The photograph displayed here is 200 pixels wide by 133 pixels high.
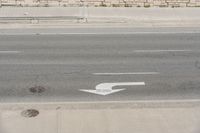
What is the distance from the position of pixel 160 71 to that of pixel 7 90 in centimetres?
576

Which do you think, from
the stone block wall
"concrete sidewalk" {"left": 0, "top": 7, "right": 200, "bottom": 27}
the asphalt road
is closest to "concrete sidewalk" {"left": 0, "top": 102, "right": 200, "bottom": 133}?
the asphalt road

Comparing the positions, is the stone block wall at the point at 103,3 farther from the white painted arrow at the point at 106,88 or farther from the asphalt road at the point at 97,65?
the white painted arrow at the point at 106,88

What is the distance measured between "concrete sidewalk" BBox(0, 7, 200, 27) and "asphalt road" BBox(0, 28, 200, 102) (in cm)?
268

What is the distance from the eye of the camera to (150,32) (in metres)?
23.8

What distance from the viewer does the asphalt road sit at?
51.8 ft

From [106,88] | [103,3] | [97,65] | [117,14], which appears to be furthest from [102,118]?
[103,3]

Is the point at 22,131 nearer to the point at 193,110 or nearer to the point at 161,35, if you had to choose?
the point at 193,110

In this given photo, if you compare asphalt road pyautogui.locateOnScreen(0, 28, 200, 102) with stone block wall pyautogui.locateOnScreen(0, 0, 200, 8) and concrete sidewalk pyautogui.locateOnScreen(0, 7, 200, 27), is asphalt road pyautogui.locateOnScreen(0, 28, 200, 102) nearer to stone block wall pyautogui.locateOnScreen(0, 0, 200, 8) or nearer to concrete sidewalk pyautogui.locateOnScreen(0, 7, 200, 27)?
concrete sidewalk pyautogui.locateOnScreen(0, 7, 200, 27)

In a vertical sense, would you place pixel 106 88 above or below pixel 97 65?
below

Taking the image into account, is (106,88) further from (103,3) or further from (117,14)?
(103,3)

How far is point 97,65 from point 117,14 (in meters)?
8.78

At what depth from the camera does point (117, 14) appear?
1048 inches

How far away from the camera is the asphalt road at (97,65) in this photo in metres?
15.8

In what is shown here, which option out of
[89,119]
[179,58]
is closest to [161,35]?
[179,58]
